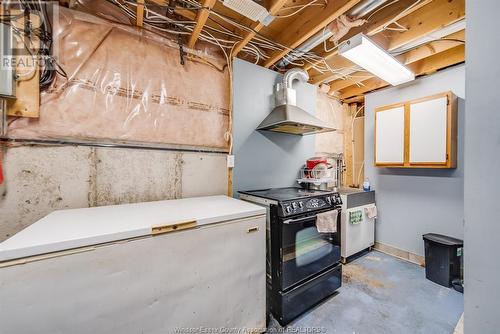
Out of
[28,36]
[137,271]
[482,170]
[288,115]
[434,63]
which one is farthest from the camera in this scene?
[434,63]

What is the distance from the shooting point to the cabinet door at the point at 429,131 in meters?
2.22

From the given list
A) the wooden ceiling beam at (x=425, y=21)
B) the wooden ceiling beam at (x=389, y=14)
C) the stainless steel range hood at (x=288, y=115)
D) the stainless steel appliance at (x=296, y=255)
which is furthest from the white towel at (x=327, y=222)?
the wooden ceiling beam at (x=425, y=21)

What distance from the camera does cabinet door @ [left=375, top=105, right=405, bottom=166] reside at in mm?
2547

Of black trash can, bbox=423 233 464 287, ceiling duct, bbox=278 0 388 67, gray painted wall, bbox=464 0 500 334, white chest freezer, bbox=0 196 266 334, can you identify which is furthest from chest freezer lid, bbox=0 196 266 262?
black trash can, bbox=423 233 464 287

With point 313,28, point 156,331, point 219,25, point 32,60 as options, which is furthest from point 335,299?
point 32,60

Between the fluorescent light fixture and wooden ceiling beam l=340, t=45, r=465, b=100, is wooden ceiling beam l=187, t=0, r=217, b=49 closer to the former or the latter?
the fluorescent light fixture

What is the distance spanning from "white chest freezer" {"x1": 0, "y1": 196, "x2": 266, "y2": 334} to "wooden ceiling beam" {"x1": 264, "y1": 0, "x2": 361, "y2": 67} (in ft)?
5.13

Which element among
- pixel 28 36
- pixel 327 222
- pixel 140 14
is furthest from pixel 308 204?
pixel 28 36

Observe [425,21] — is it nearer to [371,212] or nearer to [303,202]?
[303,202]

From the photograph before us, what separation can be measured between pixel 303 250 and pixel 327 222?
1.12 feet

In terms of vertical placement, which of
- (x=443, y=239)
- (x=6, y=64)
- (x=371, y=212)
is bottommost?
(x=443, y=239)

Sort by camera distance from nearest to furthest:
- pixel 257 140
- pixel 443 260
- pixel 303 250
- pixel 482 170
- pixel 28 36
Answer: pixel 482 170
pixel 28 36
pixel 303 250
pixel 443 260
pixel 257 140

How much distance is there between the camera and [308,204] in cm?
172

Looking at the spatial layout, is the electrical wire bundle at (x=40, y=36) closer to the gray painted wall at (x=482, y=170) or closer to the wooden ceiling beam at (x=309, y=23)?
the wooden ceiling beam at (x=309, y=23)
